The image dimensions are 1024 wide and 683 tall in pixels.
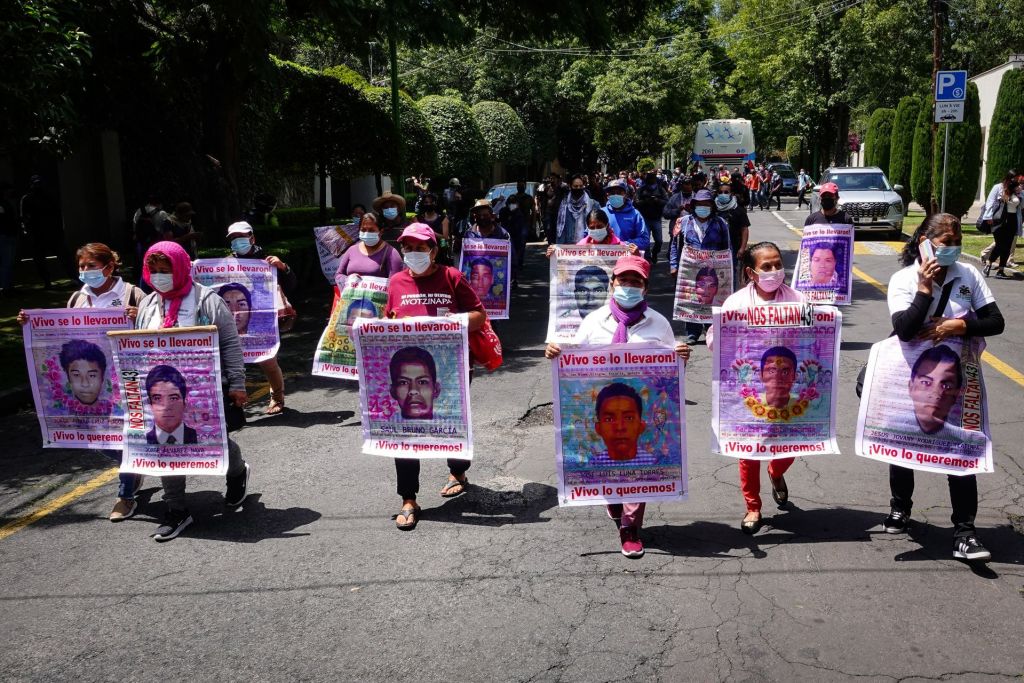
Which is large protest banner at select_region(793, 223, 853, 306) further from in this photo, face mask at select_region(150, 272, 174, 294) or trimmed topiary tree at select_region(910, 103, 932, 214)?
trimmed topiary tree at select_region(910, 103, 932, 214)

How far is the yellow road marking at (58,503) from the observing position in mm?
6012

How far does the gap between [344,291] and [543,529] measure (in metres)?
3.22

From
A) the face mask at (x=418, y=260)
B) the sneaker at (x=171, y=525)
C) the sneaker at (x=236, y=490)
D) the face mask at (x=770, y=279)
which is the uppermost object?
the face mask at (x=418, y=260)

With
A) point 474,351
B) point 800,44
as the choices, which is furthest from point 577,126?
point 474,351

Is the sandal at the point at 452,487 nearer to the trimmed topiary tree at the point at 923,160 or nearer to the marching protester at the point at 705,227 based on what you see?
the marching protester at the point at 705,227

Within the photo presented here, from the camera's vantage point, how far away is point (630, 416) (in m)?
5.13

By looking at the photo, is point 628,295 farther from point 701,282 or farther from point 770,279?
point 701,282

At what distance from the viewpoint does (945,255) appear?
16.3 feet

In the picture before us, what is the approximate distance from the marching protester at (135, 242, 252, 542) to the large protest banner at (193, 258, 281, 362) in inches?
101

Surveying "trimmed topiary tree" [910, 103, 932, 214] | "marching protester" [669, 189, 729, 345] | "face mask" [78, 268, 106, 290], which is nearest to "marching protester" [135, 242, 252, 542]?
"face mask" [78, 268, 106, 290]

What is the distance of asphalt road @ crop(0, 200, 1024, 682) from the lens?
4156 millimetres

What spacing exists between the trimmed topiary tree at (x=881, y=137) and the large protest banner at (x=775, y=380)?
3419cm

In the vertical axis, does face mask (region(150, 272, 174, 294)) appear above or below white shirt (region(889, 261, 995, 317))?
above

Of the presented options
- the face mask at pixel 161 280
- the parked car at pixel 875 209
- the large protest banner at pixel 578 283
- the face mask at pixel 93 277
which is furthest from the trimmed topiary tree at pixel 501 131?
the face mask at pixel 161 280
